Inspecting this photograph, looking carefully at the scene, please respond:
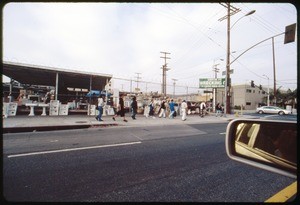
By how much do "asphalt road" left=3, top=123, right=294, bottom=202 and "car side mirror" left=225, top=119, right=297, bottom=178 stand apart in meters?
1.33

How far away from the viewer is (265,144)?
1.96m

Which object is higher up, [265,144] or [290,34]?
[290,34]

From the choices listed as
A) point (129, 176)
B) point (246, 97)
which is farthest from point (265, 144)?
point (246, 97)

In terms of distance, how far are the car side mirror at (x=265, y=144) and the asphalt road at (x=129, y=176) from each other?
4.37ft

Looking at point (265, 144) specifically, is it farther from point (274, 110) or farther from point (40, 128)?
point (274, 110)

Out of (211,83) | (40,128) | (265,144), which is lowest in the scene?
(40,128)

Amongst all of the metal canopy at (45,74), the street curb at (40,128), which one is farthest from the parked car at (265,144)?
the metal canopy at (45,74)

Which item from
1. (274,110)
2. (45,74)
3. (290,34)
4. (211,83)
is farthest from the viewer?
(274,110)

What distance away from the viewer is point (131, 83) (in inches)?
950

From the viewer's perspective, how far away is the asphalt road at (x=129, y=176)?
3.09m

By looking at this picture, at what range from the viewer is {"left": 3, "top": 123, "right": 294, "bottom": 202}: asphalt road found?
309cm

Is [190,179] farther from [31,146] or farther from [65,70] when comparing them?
[65,70]

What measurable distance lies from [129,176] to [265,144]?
2.74 meters

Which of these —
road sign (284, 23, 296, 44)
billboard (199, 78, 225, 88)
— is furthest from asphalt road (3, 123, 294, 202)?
billboard (199, 78, 225, 88)
